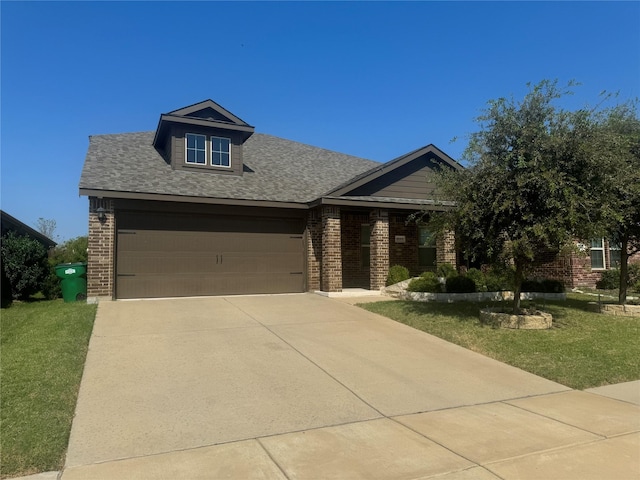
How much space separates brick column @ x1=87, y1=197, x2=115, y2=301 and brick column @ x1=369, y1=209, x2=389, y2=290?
749 cm

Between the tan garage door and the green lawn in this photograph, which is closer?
the green lawn

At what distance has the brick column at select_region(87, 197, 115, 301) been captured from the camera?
37.6 feet

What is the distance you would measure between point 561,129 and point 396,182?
717 centimetres

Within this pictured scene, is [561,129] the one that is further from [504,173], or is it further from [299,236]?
[299,236]

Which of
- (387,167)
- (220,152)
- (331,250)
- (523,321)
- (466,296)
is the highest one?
(220,152)

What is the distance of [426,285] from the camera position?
41.6 feet

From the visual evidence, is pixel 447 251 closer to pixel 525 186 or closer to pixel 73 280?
pixel 525 186

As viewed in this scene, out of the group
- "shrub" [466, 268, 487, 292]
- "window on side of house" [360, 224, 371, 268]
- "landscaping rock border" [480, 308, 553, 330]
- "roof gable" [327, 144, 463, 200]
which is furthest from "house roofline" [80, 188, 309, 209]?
"landscaping rock border" [480, 308, 553, 330]

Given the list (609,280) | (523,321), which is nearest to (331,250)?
(523,321)

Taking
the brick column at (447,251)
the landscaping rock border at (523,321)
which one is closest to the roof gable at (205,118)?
the brick column at (447,251)

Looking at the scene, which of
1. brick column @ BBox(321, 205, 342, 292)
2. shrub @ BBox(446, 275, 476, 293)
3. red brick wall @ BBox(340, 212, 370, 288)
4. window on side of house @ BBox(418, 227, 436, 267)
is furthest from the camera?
window on side of house @ BBox(418, 227, 436, 267)

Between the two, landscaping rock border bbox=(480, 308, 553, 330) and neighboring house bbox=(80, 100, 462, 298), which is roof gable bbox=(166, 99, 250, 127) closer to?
neighboring house bbox=(80, 100, 462, 298)

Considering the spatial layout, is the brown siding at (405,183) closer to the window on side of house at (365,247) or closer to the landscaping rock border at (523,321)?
the window on side of house at (365,247)

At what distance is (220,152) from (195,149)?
799 millimetres
